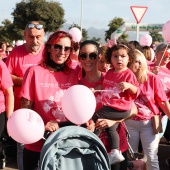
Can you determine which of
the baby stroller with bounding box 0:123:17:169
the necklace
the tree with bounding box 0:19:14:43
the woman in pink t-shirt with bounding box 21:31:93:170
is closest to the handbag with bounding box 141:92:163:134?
the necklace

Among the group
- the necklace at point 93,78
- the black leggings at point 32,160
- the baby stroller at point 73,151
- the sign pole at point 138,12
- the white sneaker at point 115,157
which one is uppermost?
the sign pole at point 138,12

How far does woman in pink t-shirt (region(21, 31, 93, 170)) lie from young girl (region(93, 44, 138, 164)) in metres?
0.43

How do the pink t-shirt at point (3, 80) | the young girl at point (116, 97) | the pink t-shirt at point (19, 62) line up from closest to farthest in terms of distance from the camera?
the young girl at point (116, 97), the pink t-shirt at point (3, 80), the pink t-shirt at point (19, 62)

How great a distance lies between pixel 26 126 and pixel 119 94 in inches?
43.9

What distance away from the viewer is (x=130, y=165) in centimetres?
363

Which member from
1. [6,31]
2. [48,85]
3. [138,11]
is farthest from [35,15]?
[48,85]

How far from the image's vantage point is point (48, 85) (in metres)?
2.82

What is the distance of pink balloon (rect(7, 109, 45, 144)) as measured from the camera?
8.13 feet

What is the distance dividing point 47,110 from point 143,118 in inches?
60.3

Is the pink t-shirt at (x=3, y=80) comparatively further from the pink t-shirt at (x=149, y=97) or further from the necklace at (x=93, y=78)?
the pink t-shirt at (x=149, y=97)

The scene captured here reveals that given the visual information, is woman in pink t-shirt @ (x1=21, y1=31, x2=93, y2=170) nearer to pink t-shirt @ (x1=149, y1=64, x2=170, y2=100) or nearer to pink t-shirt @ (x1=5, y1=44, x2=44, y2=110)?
pink t-shirt @ (x1=5, y1=44, x2=44, y2=110)

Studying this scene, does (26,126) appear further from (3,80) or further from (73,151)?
(3,80)

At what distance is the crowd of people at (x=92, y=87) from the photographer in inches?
111

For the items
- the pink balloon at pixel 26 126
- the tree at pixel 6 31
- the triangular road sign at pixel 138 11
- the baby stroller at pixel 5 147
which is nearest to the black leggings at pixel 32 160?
the pink balloon at pixel 26 126
